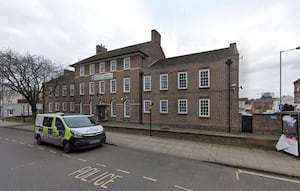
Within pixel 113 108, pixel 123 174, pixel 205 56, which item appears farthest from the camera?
pixel 113 108

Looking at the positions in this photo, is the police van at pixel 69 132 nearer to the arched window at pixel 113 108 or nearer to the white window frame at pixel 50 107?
the arched window at pixel 113 108

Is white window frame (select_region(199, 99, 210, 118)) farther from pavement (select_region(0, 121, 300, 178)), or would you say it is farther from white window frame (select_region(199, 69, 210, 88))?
pavement (select_region(0, 121, 300, 178))

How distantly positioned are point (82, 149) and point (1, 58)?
53.8ft

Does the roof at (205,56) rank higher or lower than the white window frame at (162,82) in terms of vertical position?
higher

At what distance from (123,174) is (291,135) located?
8467 millimetres

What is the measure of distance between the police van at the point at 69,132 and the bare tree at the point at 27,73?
465 inches

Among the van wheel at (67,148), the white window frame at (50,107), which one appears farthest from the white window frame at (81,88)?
the van wheel at (67,148)

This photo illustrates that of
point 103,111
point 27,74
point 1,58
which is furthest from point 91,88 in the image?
point 1,58

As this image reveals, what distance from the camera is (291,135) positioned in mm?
8086

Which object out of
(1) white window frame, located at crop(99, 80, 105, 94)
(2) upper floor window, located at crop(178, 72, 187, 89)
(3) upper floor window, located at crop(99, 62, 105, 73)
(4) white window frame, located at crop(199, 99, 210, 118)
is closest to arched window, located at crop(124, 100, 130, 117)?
(1) white window frame, located at crop(99, 80, 105, 94)

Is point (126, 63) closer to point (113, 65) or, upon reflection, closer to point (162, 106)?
point (113, 65)

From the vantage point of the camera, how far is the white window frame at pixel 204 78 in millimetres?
15547

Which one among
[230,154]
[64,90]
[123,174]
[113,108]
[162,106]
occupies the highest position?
[64,90]

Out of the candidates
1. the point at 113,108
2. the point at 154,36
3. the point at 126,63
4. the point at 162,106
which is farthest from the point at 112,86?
the point at 154,36
